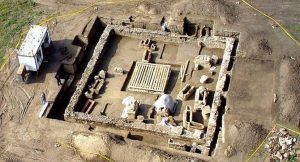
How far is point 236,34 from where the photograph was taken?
2633cm

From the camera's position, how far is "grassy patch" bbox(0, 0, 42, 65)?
27.2 meters

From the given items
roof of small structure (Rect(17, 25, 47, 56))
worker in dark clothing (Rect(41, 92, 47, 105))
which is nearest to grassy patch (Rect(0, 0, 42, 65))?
roof of small structure (Rect(17, 25, 47, 56))

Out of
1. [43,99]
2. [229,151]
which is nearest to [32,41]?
[43,99]

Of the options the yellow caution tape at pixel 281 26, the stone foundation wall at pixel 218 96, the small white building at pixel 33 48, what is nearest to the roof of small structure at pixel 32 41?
the small white building at pixel 33 48

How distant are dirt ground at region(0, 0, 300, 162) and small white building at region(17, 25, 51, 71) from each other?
0.72m

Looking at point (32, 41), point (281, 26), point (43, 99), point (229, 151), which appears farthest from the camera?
point (281, 26)

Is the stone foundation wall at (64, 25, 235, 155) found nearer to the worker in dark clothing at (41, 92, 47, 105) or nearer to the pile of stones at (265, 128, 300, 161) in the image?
the worker in dark clothing at (41, 92, 47, 105)

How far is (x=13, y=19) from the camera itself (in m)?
28.6

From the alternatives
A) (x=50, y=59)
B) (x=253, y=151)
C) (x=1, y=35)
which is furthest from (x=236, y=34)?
(x=1, y=35)

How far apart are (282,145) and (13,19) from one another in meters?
17.0

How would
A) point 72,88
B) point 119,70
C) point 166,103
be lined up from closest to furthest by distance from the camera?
point 166,103, point 72,88, point 119,70

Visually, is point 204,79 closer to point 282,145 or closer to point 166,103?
point 166,103

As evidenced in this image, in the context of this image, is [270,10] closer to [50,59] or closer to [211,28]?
[211,28]

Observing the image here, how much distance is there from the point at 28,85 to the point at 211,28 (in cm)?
1049
